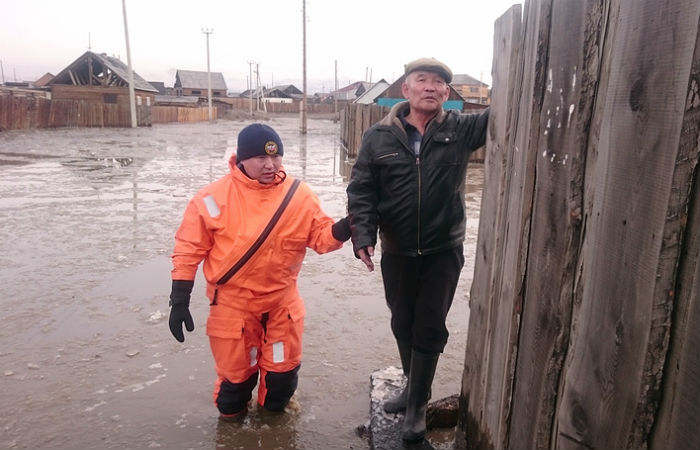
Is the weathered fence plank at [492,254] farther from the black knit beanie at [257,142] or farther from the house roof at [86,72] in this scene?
the house roof at [86,72]

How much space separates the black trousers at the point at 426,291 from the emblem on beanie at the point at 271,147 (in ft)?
3.03

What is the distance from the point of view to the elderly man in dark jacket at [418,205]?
2.56 m

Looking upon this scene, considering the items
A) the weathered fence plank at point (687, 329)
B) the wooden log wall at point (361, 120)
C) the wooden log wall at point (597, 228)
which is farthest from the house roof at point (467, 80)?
the weathered fence plank at point (687, 329)

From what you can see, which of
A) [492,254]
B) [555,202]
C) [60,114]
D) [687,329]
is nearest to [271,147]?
[492,254]

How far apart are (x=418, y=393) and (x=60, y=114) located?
106ft

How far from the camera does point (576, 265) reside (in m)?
1.59

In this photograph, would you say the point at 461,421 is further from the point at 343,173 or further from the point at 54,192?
the point at 343,173

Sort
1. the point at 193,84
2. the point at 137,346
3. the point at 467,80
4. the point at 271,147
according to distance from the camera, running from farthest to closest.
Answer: the point at 193,84 → the point at 467,80 → the point at 137,346 → the point at 271,147

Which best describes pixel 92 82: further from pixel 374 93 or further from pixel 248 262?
pixel 248 262

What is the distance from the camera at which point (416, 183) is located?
2.55m

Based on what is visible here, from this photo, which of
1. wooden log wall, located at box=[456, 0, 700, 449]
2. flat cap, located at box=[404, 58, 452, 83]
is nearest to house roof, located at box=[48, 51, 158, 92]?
flat cap, located at box=[404, 58, 452, 83]

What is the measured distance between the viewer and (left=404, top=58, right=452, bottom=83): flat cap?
2598 mm

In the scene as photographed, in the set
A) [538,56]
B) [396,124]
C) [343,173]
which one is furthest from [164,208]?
[538,56]

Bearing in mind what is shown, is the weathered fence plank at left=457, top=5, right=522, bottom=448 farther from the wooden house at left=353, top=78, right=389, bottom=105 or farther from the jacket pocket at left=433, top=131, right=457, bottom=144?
the wooden house at left=353, top=78, right=389, bottom=105
